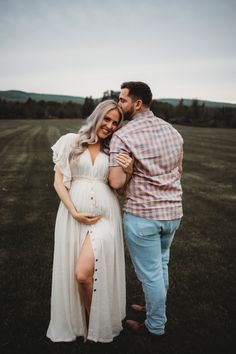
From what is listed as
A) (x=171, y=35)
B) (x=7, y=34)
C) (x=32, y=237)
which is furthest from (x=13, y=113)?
(x=32, y=237)

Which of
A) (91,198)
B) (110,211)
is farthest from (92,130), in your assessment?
(110,211)

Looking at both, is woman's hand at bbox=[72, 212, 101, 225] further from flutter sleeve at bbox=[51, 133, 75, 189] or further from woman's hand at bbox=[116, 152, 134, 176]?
woman's hand at bbox=[116, 152, 134, 176]

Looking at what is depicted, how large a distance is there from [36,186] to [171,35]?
10.1 meters

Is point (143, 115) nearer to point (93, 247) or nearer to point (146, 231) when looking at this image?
point (146, 231)

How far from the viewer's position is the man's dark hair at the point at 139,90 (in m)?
2.46

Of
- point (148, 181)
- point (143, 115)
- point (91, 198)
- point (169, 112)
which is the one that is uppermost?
point (169, 112)

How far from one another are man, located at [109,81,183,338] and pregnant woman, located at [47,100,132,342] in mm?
198

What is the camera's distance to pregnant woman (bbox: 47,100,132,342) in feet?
8.73

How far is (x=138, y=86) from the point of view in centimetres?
245

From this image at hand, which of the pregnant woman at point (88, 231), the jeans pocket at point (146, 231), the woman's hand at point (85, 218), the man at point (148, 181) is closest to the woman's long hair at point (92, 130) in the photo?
the pregnant woman at point (88, 231)

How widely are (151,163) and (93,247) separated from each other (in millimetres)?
983

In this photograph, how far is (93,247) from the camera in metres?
2.64

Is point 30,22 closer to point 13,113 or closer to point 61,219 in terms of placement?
point 61,219

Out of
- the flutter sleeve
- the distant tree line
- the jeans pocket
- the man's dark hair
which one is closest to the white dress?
the flutter sleeve
